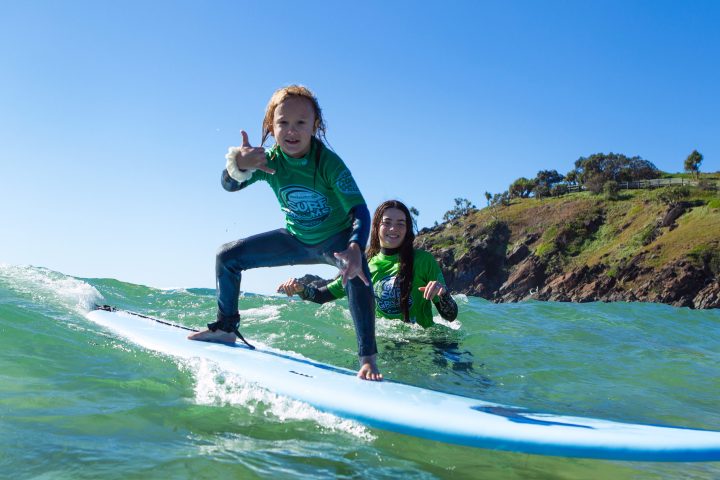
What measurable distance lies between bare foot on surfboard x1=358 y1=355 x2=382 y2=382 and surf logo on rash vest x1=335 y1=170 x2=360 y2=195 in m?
1.07

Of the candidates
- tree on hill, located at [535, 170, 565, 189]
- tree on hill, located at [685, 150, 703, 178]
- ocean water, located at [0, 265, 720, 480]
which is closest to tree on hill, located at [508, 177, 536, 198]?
tree on hill, located at [535, 170, 565, 189]

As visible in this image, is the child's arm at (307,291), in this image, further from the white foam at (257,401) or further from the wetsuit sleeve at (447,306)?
the white foam at (257,401)

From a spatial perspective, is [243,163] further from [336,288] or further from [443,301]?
[443,301]

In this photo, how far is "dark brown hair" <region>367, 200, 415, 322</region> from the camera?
5.47m

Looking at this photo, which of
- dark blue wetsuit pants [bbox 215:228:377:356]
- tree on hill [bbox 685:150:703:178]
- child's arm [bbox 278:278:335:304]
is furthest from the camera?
tree on hill [bbox 685:150:703:178]

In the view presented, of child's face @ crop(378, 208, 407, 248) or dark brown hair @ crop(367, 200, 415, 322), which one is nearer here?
dark brown hair @ crop(367, 200, 415, 322)

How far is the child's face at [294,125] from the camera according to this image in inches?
149

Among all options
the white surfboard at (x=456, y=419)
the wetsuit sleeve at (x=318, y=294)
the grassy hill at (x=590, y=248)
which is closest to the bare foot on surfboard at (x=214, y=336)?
the white surfboard at (x=456, y=419)

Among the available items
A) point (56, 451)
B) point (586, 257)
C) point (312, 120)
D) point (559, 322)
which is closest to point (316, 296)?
point (312, 120)

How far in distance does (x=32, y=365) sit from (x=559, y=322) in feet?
23.7

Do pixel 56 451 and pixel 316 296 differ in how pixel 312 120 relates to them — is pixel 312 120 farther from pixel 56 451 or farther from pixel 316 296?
pixel 56 451

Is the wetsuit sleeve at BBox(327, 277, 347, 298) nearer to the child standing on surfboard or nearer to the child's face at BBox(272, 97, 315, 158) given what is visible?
the child standing on surfboard

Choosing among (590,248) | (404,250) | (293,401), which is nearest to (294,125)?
(293,401)

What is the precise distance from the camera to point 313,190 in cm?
384
